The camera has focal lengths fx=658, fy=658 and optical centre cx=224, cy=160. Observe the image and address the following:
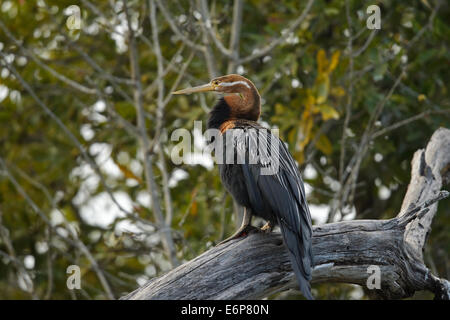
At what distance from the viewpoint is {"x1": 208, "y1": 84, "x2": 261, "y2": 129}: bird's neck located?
468cm

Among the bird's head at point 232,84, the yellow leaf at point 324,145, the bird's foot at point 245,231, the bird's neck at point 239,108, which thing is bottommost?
the bird's foot at point 245,231

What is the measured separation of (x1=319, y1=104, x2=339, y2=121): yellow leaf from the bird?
145cm

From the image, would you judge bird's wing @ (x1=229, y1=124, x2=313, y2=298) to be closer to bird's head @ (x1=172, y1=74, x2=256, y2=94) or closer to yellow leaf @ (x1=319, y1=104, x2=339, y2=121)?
bird's head @ (x1=172, y1=74, x2=256, y2=94)

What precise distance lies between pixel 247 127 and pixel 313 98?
1.87 meters

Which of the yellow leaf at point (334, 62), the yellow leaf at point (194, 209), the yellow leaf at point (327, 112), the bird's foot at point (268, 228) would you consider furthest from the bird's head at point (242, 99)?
the yellow leaf at point (194, 209)

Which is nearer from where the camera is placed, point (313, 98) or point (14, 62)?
point (313, 98)

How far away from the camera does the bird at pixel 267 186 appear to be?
12.2ft

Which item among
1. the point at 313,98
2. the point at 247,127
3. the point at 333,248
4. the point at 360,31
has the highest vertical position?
the point at 360,31

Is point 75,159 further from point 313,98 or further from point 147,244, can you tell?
point 313,98

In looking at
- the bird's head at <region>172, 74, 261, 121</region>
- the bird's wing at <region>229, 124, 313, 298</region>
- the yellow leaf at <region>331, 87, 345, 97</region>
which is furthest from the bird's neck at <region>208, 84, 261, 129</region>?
the yellow leaf at <region>331, 87, 345, 97</region>

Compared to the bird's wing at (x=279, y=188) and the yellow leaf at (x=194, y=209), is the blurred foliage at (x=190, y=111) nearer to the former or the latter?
the yellow leaf at (x=194, y=209)

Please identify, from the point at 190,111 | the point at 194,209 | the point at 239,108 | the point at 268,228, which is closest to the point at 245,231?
the point at 268,228

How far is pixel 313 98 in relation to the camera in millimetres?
6074
